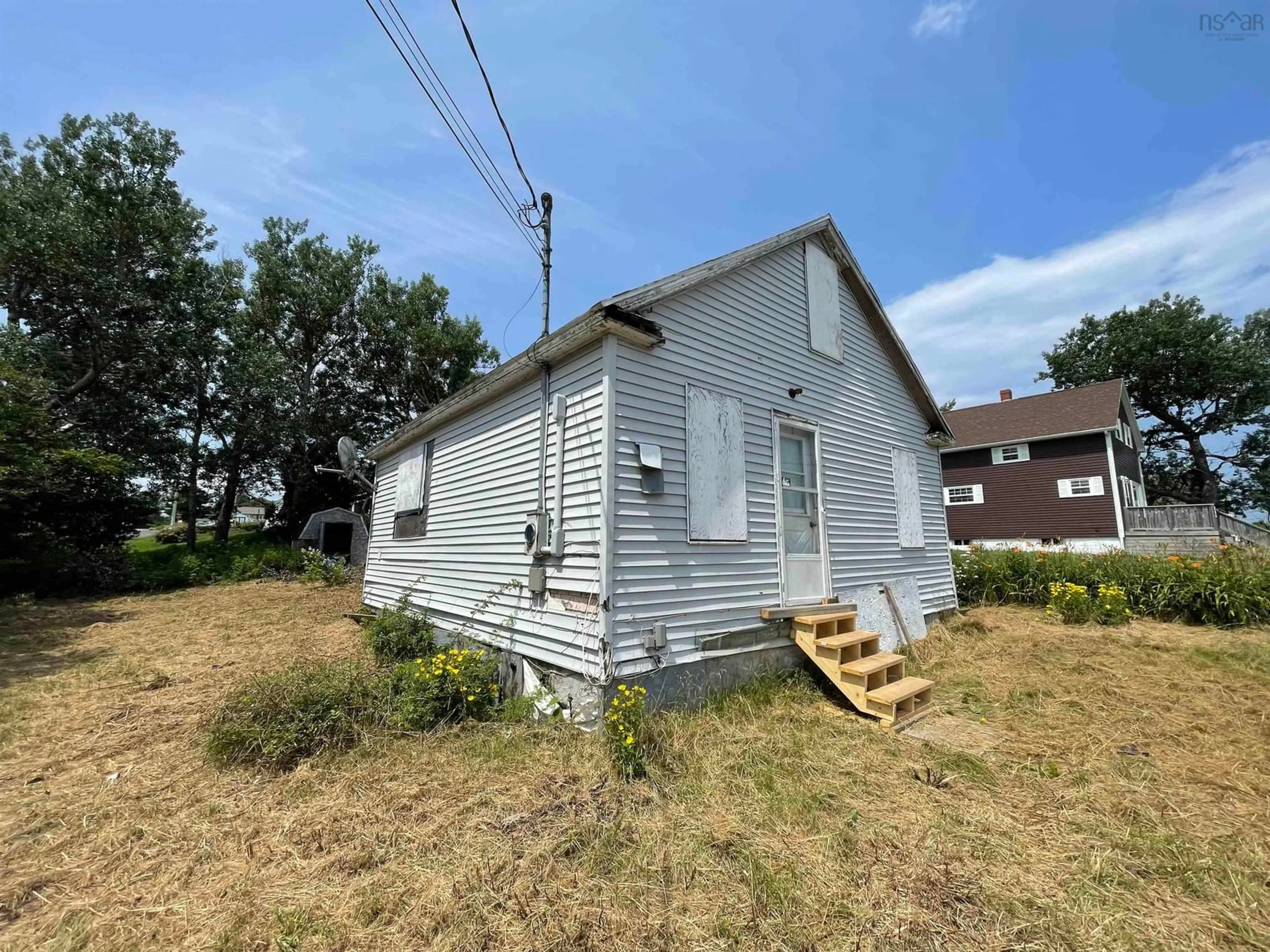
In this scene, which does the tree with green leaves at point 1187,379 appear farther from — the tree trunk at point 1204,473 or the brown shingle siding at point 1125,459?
the brown shingle siding at point 1125,459

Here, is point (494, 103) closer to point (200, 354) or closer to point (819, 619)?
point (819, 619)

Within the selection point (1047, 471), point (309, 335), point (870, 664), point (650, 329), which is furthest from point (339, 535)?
point (1047, 471)

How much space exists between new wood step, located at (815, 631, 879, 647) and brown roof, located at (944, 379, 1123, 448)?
645 inches

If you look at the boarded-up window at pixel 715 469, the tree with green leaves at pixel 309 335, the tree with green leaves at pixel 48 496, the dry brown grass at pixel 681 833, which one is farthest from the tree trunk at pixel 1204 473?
the tree with green leaves at pixel 48 496

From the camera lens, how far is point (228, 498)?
23812 millimetres

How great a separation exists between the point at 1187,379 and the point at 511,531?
41.0m

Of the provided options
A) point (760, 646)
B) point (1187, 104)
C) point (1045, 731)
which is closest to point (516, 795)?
point (760, 646)

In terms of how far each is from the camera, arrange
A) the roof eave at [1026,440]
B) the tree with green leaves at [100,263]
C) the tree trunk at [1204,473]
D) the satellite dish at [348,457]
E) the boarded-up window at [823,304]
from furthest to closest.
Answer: the tree trunk at [1204,473], the roof eave at [1026,440], the tree with green leaves at [100,263], the satellite dish at [348,457], the boarded-up window at [823,304]

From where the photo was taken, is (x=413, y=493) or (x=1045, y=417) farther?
(x=1045, y=417)

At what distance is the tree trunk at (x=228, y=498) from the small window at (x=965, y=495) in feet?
103

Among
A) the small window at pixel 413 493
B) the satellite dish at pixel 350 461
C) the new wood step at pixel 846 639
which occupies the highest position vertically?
the satellite dish at pixel 350 461

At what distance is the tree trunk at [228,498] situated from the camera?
2328 centimetres

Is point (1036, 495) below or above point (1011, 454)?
below

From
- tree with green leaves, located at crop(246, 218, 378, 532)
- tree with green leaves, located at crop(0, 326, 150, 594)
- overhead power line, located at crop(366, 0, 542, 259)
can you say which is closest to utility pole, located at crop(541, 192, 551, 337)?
overhead power line, located at crop(366, 0, 542, 259)
